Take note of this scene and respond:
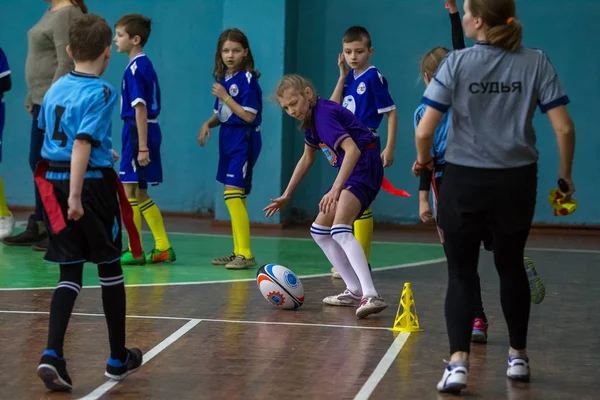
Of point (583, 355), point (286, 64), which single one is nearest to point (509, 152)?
point (583, 355)

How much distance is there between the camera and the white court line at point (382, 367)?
4.82 meters

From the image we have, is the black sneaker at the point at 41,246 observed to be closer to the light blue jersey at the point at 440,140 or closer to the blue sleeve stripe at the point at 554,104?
the light blue jersey at the point at 440,140

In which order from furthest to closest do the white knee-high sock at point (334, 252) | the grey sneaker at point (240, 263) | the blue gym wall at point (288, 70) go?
1. the blue gym wall at point (288, 70)
2. the grey sneaker at point (240, 263)
3. the white knee-high sock at point (334, 252)

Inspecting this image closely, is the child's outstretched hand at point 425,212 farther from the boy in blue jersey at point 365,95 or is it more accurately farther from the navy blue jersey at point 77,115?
the boy in blue jersey at point 365,95

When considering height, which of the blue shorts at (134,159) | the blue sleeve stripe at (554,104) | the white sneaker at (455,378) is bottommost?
the white sneaker at (455,378)

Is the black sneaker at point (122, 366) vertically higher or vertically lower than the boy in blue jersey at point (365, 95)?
lower

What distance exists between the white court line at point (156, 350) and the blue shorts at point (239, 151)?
2.55 metres

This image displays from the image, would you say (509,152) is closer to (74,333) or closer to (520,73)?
(520,73)

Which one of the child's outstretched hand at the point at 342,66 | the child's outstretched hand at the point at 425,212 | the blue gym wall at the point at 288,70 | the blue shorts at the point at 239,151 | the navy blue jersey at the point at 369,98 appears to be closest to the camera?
the child's outstretched hand at the point at 425,212

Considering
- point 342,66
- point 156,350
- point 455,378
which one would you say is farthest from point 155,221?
point 455,378

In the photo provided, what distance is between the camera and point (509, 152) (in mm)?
4676

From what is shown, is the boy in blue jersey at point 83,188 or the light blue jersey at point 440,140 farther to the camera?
the light blue jersey at point 440,140

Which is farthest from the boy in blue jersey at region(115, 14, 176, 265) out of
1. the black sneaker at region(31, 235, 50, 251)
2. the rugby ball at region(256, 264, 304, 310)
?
the rugby ball at region(256, 264, 304, 310)

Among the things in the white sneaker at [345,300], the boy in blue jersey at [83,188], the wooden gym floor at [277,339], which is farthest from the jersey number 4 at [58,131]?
the white sneaker at [345,300]
